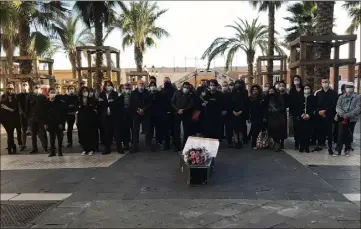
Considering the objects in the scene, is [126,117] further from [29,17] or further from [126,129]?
[29,17]

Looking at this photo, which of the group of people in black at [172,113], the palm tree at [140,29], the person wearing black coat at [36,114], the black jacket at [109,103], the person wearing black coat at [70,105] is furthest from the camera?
the palm tree at [140,29]

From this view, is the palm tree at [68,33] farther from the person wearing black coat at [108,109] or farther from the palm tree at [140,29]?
the palm tree at [140,29]

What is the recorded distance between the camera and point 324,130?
8281mm

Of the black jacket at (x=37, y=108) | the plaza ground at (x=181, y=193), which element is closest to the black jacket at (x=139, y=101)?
the plaza ground at (x=181, y=193)

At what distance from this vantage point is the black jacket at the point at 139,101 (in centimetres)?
846

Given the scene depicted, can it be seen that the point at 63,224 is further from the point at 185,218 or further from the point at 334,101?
the point at 334,101

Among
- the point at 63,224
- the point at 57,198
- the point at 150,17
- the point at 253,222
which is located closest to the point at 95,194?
the point at 57,198

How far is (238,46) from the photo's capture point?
892 inches

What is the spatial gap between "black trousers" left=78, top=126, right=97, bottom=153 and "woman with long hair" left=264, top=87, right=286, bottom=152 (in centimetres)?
408

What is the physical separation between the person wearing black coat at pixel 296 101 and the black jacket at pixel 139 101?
332cm

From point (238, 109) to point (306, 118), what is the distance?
63.3 inches

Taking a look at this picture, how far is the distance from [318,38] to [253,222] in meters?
6.62

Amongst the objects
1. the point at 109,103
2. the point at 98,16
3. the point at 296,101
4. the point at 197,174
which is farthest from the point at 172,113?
the point at 98,16

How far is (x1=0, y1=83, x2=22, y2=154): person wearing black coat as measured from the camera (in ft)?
28.7
